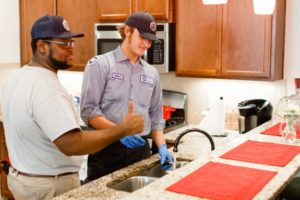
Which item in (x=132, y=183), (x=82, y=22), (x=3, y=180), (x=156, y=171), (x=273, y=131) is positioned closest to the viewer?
(x=132, y=183)

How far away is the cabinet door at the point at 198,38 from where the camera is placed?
11.4 ft

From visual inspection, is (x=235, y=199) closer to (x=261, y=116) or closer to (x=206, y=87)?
(x=261, y=116)

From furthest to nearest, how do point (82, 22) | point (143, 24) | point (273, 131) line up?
point (82, 22), point (273, 131), point (143, 24)

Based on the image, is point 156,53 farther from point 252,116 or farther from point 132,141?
point 132,141

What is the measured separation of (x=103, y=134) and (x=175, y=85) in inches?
86.5

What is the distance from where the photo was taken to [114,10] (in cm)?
384

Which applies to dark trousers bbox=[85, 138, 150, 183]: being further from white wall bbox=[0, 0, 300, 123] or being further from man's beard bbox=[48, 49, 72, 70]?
white wall bbox=[0, 0, 300, 123]

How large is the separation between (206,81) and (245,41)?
628 millimetres

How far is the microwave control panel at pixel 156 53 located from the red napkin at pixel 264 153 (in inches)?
52.6

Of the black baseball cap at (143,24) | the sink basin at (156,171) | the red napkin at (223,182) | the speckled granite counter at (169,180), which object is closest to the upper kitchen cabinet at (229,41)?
the speckled granite counter at (169,180)

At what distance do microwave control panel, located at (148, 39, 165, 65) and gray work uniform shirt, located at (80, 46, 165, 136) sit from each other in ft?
2.60

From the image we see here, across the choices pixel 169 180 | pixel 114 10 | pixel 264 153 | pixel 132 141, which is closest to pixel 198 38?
pixel 114 10

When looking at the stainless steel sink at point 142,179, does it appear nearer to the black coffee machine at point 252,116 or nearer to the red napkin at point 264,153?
the red napkin at point 264,153

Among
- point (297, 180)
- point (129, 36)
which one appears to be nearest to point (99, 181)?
point (129, 36)
